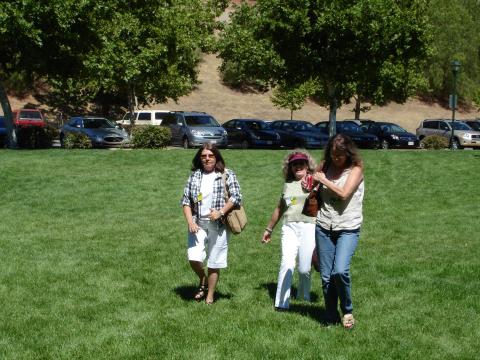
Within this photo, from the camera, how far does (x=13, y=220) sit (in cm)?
1404

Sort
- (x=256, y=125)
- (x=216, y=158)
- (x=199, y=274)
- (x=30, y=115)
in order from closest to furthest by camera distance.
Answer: (x=216, y=158) < (x=199, y=274) < (x=256, y=125) < (x=30, y=115)

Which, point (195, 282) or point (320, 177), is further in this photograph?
point (195, 282)

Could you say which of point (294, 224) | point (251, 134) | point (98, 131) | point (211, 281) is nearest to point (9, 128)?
point (98, 131)

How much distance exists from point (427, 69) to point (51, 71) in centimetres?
4326

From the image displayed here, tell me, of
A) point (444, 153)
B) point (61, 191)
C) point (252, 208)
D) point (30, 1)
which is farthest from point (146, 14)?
point (252, 208)

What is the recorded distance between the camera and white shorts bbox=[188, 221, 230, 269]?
23.9 feet

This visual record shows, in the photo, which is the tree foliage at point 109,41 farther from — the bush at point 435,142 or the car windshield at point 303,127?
the bush at point 435,142

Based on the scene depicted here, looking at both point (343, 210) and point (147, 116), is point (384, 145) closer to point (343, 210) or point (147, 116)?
point (147, 116)

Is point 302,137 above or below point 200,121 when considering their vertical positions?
below

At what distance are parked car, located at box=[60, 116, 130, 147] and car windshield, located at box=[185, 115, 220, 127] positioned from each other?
2.90m

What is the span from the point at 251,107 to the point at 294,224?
5978 centimetres

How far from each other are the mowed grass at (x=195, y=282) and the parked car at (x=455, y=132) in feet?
61.3

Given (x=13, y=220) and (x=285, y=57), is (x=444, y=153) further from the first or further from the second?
(x=13, y=220)

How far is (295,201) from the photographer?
736cm
